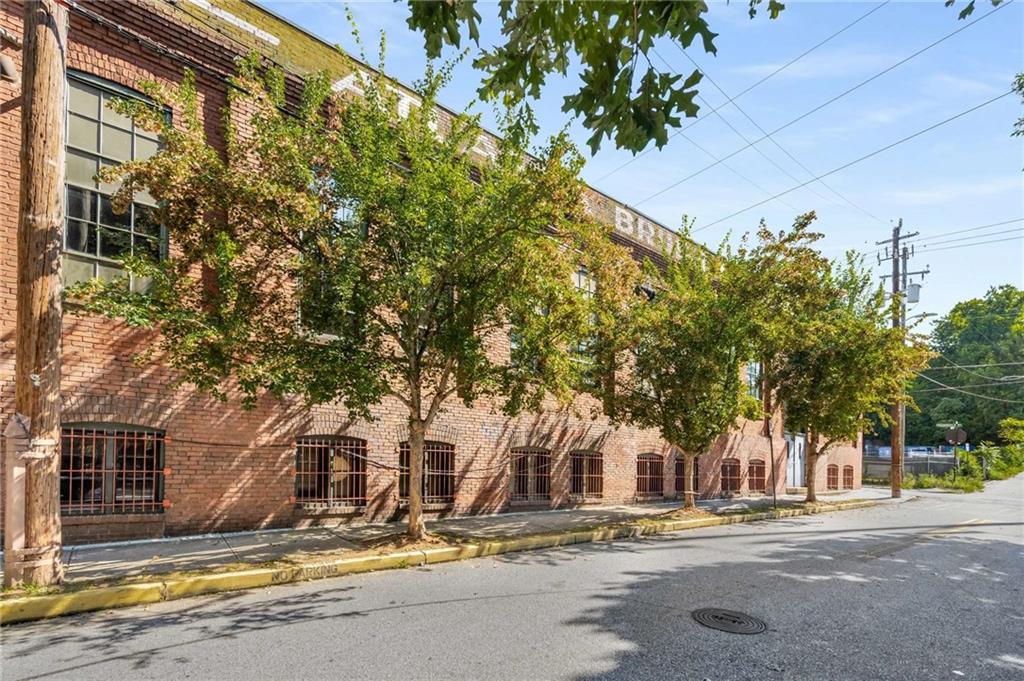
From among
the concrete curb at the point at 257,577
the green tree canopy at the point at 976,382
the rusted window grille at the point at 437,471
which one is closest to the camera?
the concrete curb at the point at 257,577

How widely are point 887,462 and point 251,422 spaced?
4081 cm

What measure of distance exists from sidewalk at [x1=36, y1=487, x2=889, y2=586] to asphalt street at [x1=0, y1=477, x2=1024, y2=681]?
102 cm

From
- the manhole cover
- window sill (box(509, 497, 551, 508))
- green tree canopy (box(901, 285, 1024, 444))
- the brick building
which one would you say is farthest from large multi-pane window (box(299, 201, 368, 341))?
green tree canopy (box(901, 285, 1024, 444))

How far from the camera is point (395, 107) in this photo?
9.59 metres

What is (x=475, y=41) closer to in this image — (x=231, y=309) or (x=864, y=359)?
(x=231, y=309)

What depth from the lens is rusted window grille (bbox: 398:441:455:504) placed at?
12948 mm

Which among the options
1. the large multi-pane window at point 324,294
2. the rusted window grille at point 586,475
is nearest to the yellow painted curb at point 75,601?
the large multi-pane window at point 324,294

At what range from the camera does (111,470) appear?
914 cm

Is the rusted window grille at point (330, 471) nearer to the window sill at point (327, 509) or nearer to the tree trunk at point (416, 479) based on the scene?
the window sill at point (327, 509)

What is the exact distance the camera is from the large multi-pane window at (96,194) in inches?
358

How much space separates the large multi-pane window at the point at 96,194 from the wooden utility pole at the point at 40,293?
2.13 metres

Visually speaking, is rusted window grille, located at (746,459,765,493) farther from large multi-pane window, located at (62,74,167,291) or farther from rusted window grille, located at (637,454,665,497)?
large multi-pane window, located at (62,74,167,291)

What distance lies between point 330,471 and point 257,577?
13.6 feet

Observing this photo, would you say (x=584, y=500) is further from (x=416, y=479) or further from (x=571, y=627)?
(x=571, y=627)
